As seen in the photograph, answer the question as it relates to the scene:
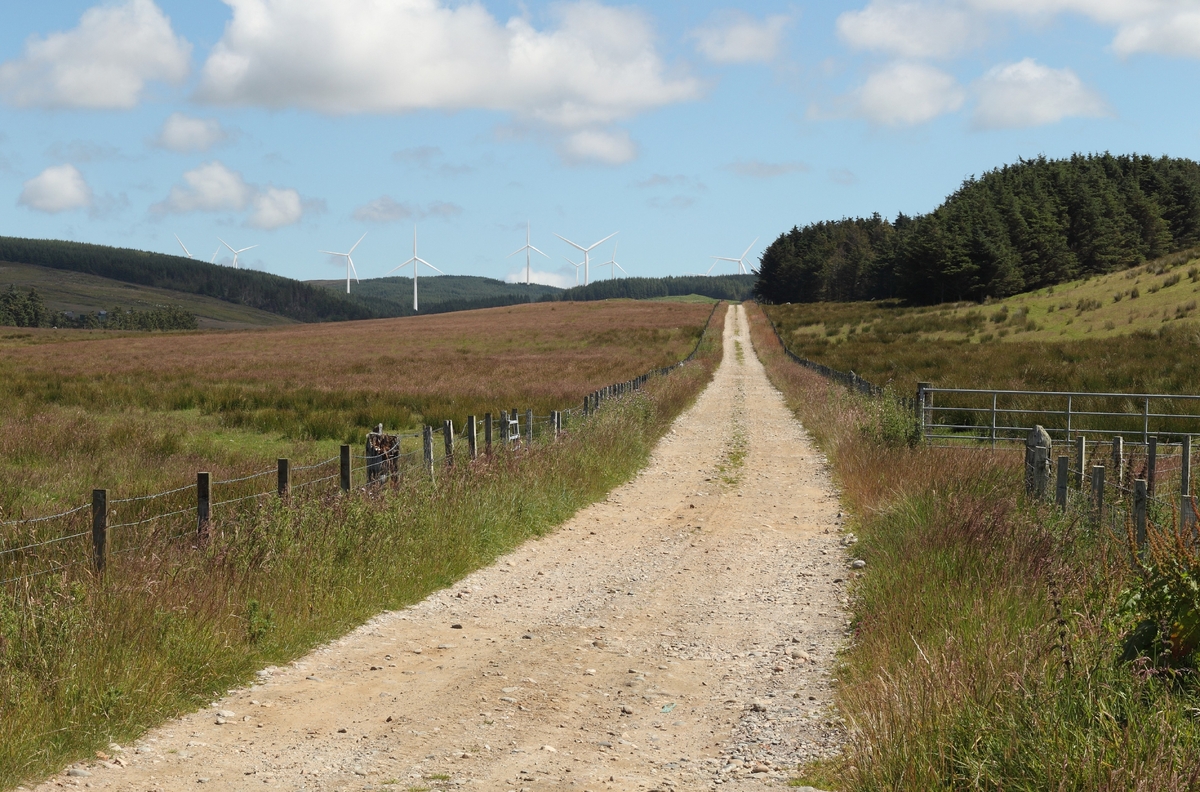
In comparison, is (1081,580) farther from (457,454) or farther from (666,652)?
(457,454)

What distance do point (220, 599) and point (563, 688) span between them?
260 centimetres

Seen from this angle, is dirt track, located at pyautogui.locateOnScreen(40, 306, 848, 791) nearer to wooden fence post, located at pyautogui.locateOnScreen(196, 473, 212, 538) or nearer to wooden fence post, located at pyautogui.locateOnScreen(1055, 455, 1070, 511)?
wooden fence post, located at pyautogui.locateOnScreen(196, 473, 212, 538)

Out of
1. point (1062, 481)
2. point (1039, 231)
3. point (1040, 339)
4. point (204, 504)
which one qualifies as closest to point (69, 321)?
point (1039, 231)

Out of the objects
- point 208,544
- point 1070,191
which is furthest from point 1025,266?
point 208,544

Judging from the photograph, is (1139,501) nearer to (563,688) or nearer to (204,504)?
(563,688)

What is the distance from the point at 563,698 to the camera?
678cm

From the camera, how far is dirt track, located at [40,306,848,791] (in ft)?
18.1

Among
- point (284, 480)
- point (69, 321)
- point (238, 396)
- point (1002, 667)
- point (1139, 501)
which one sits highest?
point (69, 321)

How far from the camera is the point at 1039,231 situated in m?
96.4

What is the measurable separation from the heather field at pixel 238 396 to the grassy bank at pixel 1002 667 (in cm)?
939

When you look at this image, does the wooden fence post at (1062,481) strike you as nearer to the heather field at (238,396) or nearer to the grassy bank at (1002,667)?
the grassy bank at (1002,667)

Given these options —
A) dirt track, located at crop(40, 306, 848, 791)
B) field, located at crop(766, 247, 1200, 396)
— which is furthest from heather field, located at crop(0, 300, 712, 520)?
field, located at crop(766, 247, 1200, 396)

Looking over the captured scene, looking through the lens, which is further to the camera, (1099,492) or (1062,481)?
(1062,481)

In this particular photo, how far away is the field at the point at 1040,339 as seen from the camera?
31.7 metres
